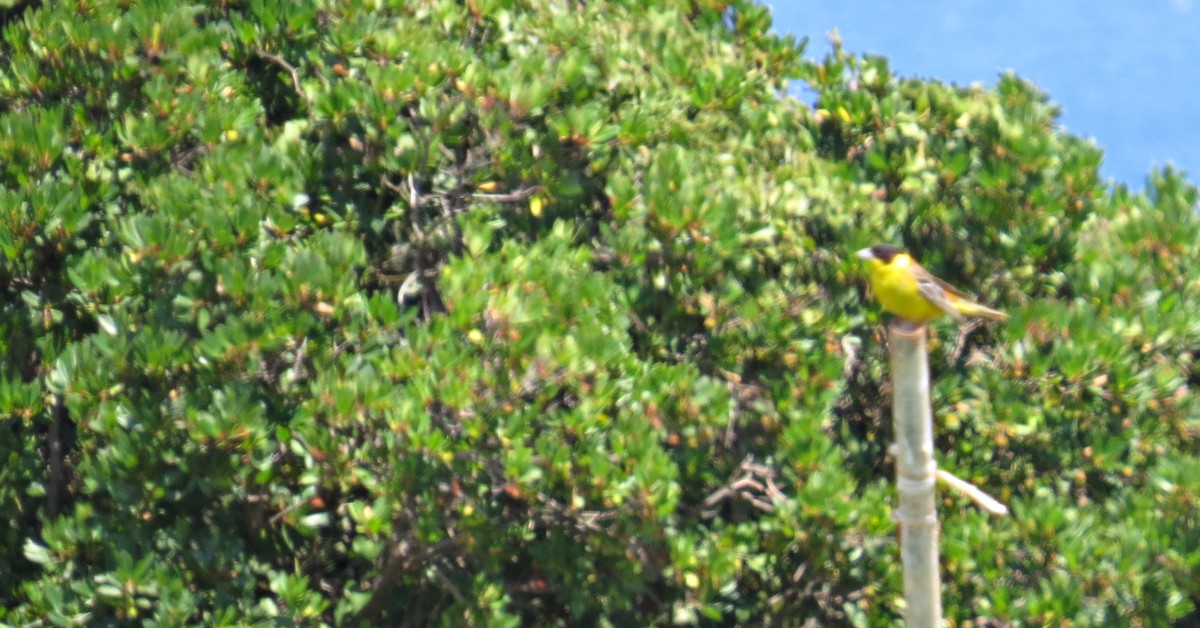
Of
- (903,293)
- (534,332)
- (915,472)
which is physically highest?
(903,293)

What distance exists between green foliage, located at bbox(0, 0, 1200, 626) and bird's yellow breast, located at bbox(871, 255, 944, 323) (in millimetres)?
1233

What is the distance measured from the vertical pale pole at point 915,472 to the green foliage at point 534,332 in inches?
37.0

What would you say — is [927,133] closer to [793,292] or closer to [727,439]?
[793,292]

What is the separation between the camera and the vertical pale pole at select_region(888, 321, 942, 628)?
445 centimetres

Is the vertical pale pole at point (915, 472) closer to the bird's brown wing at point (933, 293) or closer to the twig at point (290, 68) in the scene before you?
the bird's brown wing at point (933, 293)

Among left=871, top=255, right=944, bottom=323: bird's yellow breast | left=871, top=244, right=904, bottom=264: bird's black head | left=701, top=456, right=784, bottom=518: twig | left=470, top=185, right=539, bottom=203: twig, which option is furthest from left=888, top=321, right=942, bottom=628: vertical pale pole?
left=470, top=185, right=539, bottom=203: twig

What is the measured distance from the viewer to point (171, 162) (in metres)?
6.62

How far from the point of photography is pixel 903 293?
15.0 feet

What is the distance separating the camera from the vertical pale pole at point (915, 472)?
445 centimetres

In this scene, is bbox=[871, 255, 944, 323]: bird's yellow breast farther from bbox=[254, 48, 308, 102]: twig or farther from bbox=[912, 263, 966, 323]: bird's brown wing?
bbox=[254, 48, 308, 102]: twig

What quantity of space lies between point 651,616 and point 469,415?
1.36m

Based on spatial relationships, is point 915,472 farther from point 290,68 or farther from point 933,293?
point 290,68

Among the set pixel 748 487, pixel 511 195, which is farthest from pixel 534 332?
pixel 748 487

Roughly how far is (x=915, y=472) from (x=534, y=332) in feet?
5.10
